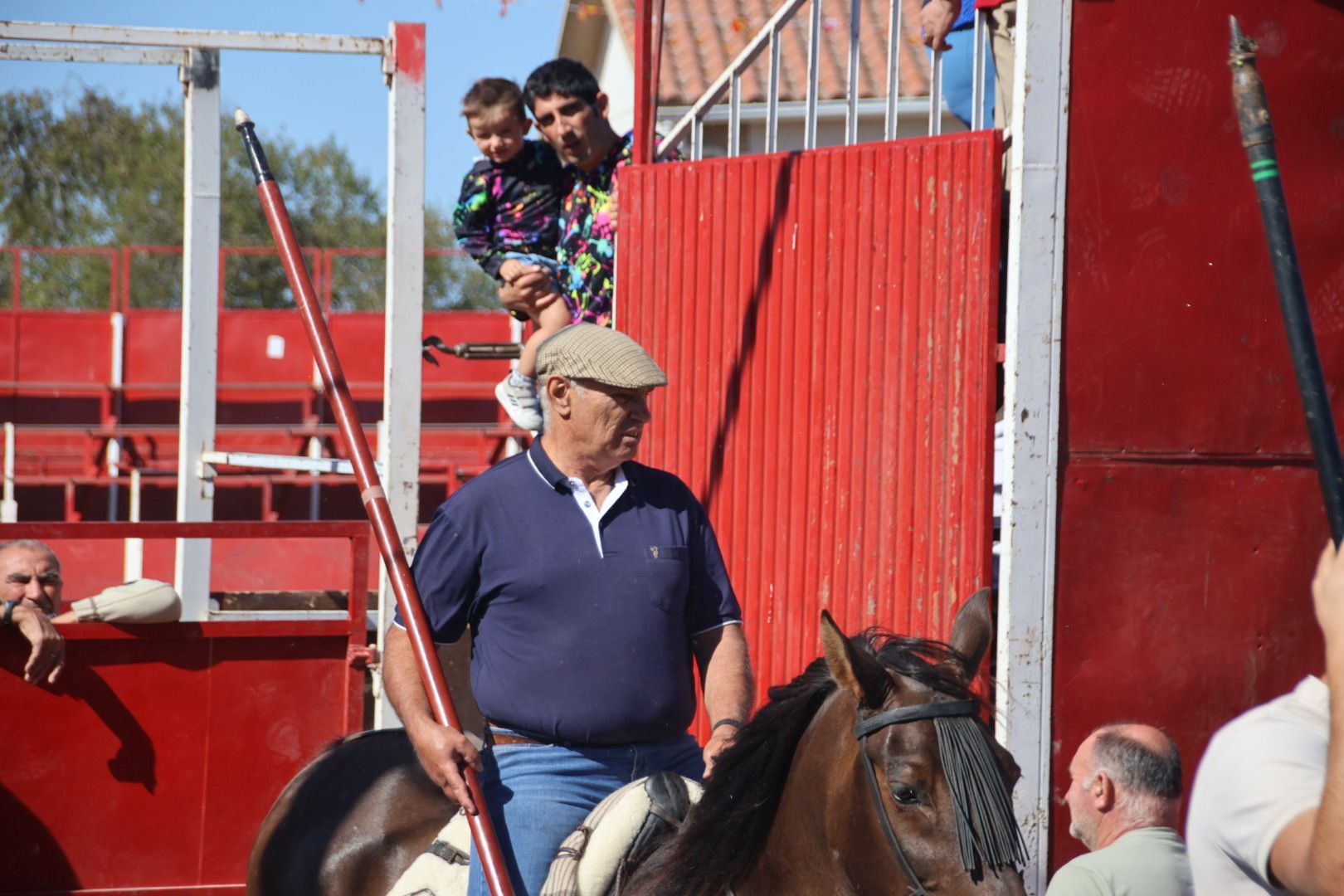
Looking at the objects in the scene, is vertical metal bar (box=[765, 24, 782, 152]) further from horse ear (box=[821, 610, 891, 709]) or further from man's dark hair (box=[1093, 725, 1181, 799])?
horse ear (box=[821, 610, 891, 709])

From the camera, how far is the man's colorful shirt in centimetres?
664

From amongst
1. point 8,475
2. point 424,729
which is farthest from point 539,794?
point 8,475

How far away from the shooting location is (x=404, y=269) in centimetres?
637

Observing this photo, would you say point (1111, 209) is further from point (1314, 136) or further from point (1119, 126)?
point (1314, 136)

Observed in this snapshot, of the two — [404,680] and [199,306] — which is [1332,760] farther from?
[199,306]

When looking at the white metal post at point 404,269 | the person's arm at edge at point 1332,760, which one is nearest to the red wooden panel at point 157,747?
the white metal post at point 404,269

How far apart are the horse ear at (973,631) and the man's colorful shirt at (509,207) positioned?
3860 mm

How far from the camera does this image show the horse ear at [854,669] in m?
2.81

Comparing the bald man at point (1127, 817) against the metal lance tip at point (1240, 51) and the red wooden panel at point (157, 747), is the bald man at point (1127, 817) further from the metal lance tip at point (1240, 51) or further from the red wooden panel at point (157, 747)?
the red wooden panel at point (157, 747)

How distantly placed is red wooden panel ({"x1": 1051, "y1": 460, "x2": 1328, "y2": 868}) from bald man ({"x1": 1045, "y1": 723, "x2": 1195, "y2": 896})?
1.88 feet

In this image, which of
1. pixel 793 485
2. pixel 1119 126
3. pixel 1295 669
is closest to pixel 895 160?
pixel 1119 126

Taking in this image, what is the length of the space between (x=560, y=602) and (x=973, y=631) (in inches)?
35.8

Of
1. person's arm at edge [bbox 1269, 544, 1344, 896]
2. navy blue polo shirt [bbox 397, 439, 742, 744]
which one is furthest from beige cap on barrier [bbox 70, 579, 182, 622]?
person's arm at edge [bbox 1269, 544, 1344, 896]

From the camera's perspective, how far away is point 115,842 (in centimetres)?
610
